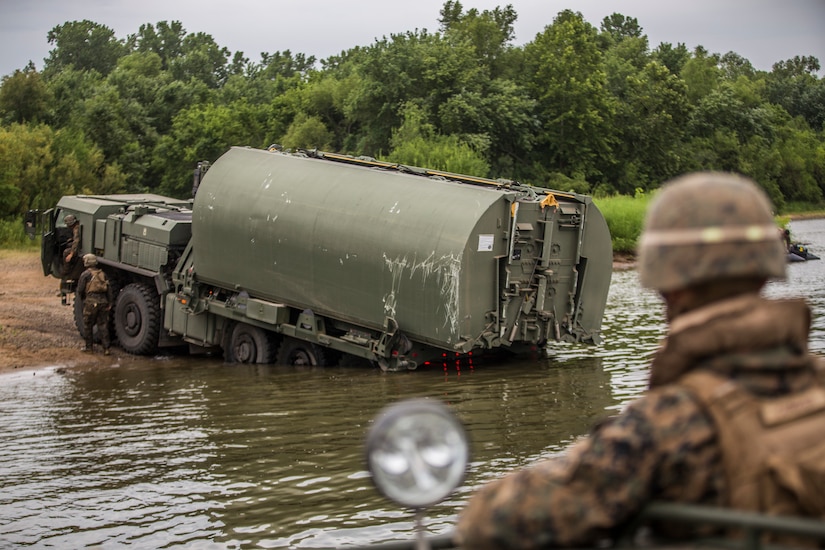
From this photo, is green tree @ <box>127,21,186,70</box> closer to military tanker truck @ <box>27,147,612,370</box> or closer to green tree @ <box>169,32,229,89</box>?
green tree @ <box>169,32,229,89</box>

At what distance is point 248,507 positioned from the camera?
30.0 ft

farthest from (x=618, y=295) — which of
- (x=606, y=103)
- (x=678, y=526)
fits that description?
(x=606, y=103)

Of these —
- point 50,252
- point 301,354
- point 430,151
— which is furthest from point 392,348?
point 430,151

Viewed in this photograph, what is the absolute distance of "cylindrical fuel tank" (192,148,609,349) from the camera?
546 inches

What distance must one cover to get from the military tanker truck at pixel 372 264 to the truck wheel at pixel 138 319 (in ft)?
0.61

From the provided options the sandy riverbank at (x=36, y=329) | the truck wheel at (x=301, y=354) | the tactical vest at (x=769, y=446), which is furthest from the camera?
the sandy riverbank at (x=36, y=329)

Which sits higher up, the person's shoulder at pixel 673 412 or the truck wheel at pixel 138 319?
the person's shoulder at pixel 673 412

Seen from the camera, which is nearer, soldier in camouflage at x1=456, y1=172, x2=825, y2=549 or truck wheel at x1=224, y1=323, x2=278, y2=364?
soldier in camouflage at x1=456, y1=172, x2=825, y2=549

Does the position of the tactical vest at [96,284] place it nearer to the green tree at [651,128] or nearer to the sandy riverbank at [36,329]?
the sandy riverbank at [36,329]

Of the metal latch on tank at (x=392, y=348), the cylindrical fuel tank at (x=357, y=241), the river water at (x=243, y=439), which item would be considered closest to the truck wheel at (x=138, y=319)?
the river water at (x=243, y=439)

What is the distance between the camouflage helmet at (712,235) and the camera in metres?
2.51

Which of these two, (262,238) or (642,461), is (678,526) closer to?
(642,461)

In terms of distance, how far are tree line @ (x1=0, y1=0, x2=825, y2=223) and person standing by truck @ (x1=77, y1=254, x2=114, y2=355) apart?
1836cm

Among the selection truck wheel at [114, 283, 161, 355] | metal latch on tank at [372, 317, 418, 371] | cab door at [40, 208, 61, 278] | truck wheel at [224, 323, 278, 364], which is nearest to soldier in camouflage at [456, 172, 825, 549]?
metal latch on tank at [372, 317, 418, 371]
